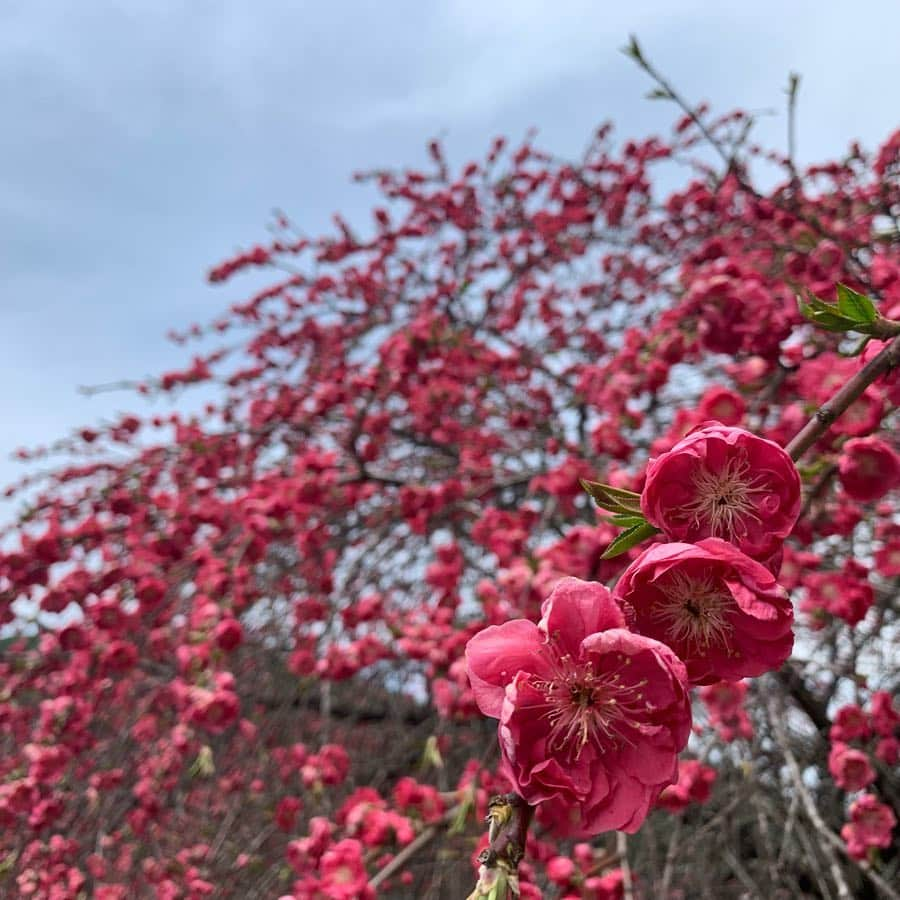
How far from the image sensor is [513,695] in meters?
0.75

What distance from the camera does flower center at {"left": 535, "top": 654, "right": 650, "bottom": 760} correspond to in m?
0.80

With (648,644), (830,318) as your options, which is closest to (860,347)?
(830,318)

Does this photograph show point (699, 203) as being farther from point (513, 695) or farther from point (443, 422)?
point (513, 695)

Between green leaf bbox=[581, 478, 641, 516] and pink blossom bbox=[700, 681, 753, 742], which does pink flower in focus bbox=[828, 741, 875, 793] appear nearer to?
pink blossom bbox=[700, 681, 753, 742]

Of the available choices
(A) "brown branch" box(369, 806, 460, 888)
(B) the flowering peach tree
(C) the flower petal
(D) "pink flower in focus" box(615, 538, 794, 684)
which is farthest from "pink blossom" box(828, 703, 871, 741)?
(C) the flower petal

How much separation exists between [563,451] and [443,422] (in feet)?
2.77

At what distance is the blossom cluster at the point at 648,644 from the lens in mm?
755

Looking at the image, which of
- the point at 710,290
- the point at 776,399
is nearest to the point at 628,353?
the point at 776,399

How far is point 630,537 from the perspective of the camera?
0.85m

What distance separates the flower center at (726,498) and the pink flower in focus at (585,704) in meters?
0.15

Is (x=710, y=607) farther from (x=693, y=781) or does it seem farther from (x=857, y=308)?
(x=693, y=781)

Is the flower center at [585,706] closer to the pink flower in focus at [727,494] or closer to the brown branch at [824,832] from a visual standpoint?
the pink flower in focus at [727,494]

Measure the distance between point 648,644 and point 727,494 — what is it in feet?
0.74

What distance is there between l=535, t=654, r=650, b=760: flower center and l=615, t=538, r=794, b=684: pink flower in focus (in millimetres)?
66
